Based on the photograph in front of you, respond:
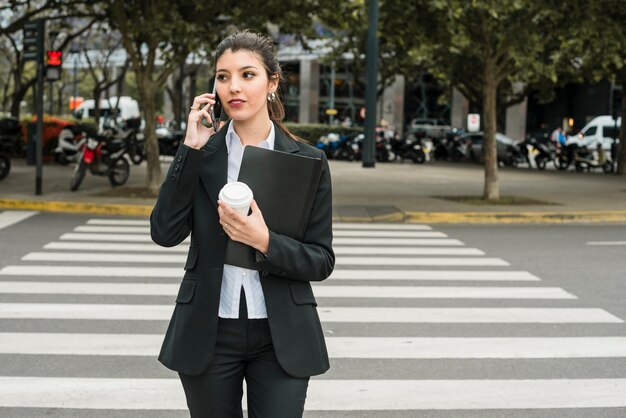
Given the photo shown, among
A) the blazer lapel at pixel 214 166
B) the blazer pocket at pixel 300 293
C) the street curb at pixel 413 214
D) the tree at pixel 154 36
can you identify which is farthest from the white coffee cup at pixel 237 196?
the tree at pixel 154 36

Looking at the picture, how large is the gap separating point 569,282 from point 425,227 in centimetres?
581

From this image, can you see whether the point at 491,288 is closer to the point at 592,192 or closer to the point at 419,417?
the point at 419,417

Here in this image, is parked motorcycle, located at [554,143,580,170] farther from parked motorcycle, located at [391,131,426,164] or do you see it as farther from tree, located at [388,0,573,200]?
tree, located at [388,0,573,200]

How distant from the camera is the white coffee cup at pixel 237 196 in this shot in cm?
276

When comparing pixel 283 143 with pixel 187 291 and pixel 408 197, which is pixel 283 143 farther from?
pixel 408 197

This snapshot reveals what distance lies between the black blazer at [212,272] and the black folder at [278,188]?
51mm

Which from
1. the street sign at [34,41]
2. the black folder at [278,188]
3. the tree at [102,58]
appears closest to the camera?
the black folder at [278,188]

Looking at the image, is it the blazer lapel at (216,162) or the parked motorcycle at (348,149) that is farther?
the parked motorcycle at (348,149)

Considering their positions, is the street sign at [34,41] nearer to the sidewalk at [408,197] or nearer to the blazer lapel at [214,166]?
the sidewalk at [408,197]

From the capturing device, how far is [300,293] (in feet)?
10.1

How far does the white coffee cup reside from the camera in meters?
2.76

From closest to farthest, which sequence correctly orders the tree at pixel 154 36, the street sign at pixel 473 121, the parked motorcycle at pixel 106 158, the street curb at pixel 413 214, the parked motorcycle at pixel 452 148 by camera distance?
the street curb at pixel 413 214 → the tree at pixel 154 36 → the parked motorcycle at pixel 106 158 → the street sign at pixel 473 121 → the parked motorcycle at pixel 452 148

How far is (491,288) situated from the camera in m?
9.56

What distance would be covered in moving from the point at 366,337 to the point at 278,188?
450cm
